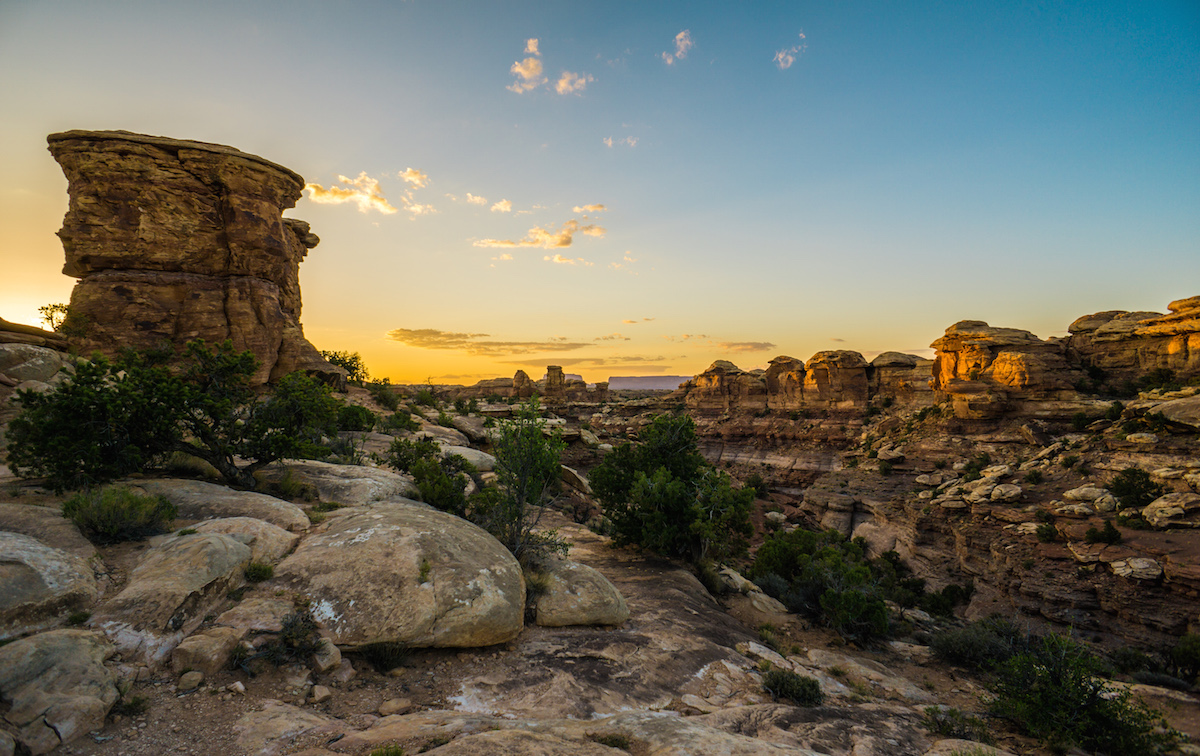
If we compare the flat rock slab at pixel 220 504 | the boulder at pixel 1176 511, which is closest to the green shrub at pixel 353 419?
the flat rock slab at pixel 220 504

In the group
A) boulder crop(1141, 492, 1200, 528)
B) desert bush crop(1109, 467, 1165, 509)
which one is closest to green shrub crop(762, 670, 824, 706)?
boulder crop(1141, 492, 1200, 528)

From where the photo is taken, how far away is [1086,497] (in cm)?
2459

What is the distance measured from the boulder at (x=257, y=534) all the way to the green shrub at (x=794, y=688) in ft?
34.6

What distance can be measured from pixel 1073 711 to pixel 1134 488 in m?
24.6

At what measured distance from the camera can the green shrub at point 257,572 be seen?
24.5 ft

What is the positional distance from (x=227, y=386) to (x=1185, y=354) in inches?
2240

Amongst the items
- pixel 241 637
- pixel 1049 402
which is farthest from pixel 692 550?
pixel 1049 402

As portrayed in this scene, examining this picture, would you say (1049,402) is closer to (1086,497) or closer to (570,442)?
(1086,497)

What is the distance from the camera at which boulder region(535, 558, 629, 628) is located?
10219mm

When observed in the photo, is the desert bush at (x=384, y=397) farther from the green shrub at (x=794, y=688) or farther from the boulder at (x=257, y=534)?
the green shrub at (x=794, y=688)

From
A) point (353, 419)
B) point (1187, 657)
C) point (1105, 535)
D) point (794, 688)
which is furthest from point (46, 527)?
point (1105, 535)

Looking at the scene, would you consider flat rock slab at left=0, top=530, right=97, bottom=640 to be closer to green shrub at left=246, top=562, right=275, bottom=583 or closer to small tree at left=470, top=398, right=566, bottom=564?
green shrub at left=246, top=562, right=275, bottom=583

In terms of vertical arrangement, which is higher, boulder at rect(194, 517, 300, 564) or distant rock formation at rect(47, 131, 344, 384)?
A: distant rock formation at rect(47, 131, 344, 384)

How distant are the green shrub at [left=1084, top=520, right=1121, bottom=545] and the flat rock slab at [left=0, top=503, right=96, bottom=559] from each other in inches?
1461
